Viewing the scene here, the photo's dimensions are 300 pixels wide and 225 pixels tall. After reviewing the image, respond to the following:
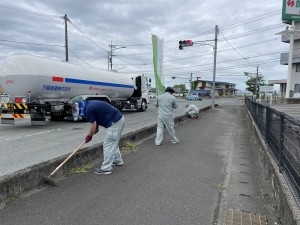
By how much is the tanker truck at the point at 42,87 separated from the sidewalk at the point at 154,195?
7.53m

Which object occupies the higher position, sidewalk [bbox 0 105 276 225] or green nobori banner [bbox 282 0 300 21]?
green nobori banner [bbox 282 0 300 21]

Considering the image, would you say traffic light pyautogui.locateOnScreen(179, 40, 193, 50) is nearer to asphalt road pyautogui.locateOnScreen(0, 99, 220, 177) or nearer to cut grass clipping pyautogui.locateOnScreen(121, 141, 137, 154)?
asphalt road pyautogui.locateOnScreen(0, 99, 220, 177)

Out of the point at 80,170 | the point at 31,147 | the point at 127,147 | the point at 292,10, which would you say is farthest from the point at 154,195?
the point at 292,10

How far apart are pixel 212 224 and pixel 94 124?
2.68 metres

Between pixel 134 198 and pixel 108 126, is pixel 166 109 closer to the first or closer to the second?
pixel 108 126

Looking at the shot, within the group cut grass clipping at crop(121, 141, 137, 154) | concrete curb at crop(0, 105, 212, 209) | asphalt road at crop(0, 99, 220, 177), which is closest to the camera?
concrete curb at crop(0, 105, 212, 209)

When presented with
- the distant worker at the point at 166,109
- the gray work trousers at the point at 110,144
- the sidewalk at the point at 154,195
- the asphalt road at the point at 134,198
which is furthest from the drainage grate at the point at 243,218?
the distant worker at the point at 166,109

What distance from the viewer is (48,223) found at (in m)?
3.52

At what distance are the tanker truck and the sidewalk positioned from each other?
7.53 metres

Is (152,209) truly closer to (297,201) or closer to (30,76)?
(297,201)

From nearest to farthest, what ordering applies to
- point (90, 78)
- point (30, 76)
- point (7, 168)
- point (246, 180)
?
1. point (246, 180)
2. point (7, 168)
3. point (30, 76)
4. point (90, 78)

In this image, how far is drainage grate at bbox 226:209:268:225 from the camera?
12.4 feet

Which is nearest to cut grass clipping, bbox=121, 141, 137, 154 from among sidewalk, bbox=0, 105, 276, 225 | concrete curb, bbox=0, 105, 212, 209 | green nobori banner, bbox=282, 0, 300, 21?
sidewalk, bbox=0, 105, 276, 225

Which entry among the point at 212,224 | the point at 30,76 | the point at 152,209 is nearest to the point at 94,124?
the point at 152,209
